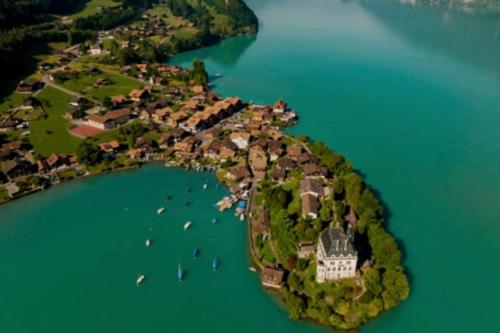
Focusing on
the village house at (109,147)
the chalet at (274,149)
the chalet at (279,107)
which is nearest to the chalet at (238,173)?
the chalet at (274,149)

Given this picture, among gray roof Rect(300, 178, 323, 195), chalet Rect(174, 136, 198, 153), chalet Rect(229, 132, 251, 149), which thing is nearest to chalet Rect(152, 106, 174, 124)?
chalet Rect(174, 136, 198, 153)

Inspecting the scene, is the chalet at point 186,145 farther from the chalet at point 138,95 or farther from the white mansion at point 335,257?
the white mansion at point 335,257

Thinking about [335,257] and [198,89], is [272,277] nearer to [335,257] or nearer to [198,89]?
[335,257]

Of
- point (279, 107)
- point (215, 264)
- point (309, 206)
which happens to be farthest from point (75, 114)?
point (309, 206)

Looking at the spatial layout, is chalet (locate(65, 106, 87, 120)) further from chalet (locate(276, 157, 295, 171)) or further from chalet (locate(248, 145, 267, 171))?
chalet (locate(276, 157, 295, 171))

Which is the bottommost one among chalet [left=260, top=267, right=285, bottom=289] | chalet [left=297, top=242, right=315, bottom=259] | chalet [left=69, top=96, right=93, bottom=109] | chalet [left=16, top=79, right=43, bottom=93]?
chalet [left=260, top=267, right=285, bottom=289]
